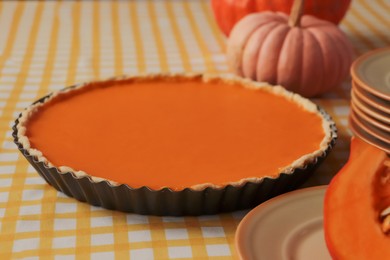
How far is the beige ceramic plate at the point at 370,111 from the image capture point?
1.07 meters

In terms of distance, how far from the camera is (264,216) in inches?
39.4

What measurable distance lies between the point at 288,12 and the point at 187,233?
933 mm

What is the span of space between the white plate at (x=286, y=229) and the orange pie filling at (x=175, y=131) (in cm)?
7

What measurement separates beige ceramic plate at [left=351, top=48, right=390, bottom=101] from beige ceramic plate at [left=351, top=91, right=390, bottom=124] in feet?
0.11

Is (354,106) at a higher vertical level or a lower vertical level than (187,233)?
higher

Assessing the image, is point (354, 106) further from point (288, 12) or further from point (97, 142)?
point (288, 12)

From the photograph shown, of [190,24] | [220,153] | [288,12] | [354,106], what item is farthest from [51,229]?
[190,24]

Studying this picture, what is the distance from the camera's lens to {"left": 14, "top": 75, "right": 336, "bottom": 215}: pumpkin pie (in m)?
1.09

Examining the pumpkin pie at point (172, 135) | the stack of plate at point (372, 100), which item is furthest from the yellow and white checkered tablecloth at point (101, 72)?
the stack of plate at point (372, 100)

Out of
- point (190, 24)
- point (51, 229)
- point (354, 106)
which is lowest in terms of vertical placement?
point (190, 24)

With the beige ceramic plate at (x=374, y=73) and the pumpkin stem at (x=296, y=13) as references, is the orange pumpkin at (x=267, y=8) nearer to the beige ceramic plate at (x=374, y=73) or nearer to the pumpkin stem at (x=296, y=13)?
the pumpkin stem at (x=296, y=13)

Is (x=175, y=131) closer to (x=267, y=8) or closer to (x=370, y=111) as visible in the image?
(x=370, y=111)

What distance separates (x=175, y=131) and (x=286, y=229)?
0.37 metres

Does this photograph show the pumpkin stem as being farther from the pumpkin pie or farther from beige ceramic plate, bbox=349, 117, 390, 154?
beige ceramic plate, bbox=349, 117, 390, 154
